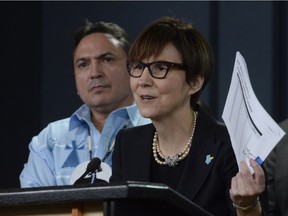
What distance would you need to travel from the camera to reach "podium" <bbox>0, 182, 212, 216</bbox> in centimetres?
178

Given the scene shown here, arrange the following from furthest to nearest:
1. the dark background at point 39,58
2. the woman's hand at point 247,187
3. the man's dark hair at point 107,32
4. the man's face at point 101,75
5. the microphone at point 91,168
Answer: the dark background at point 39,58 → the man's dark hair at point 107,32 → the man's face at point 101,75 → the microphone at point 91,168 → the woman's hand at point 247,187

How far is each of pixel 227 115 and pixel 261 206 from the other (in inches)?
10.6

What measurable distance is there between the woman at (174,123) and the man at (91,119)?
845 millimetres

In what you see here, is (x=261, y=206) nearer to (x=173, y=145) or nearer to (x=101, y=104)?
(x=173, y=145)

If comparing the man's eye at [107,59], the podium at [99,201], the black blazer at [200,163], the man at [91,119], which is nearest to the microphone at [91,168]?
the black blazer at [200,163]

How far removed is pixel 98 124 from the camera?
375 cm

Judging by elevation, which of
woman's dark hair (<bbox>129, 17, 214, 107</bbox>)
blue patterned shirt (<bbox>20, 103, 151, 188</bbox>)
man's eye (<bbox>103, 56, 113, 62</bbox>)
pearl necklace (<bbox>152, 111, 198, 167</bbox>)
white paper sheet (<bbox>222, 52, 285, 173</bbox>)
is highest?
woman's dark hair (<bbox>129, 17, 214, 107</bbox>)

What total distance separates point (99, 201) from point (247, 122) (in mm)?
418

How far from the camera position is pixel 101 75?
3732 mm

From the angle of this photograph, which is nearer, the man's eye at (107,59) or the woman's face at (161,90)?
the woman's face at (161,90)

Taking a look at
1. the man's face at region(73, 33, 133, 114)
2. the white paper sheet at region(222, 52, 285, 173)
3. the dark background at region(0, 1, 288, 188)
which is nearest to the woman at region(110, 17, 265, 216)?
the white paper sheet at region(222, 52, 285, 173)

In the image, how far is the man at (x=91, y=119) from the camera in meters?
3.58

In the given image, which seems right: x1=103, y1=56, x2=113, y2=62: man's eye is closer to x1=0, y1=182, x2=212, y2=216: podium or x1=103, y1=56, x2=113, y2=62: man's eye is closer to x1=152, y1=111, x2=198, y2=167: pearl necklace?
x1=152, y1=111, x2=198, y2=167: pearl necklace

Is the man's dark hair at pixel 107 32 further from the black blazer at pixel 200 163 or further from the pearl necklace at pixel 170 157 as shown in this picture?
the pearl necklace at pixel 170 157
